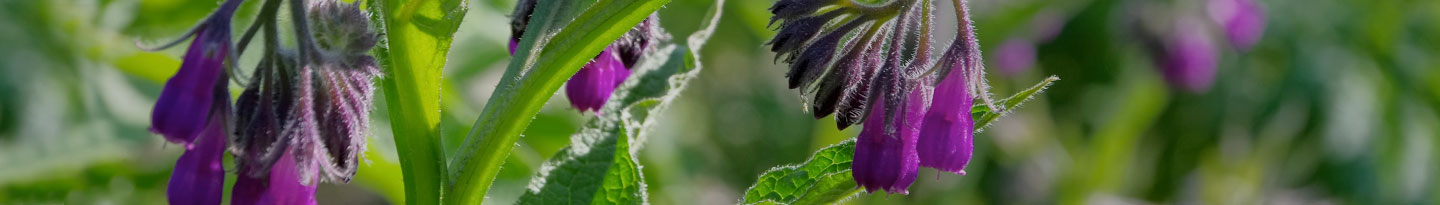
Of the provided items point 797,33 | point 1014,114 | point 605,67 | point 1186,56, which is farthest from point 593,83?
point 1014,114

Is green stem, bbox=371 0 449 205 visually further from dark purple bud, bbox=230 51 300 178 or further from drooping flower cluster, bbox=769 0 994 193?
drooping flower cluster, bbox=769 0 994 193

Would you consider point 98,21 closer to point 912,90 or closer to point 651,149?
point 651,149

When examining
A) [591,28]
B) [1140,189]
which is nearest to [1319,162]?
[1140,189]

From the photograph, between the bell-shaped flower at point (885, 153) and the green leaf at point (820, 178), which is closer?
the bell-shaped flower at point (885, 153)

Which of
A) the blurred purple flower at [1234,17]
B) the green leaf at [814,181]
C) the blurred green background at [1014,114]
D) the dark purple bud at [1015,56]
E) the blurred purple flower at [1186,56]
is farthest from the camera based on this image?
the dark purple bud at [1015,56]

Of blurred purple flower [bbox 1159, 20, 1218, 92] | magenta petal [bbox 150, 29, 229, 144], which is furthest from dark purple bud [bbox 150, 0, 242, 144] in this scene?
blurred purple flower [bbox 1159, 20, 1218, 92]

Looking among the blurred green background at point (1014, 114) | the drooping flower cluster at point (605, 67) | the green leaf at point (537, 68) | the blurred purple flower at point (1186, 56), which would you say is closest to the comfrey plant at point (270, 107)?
the green leaf at point (537, 68)

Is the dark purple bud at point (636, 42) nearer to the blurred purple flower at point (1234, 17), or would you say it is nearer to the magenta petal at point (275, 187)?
the magenta petal at point (275, 187)
